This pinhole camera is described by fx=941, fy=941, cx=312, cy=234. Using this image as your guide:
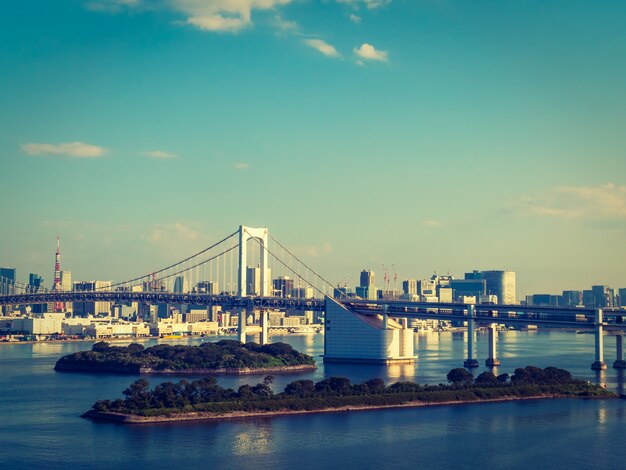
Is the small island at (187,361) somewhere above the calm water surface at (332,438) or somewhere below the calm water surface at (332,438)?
above

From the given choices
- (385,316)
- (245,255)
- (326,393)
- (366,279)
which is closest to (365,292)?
(366,279)

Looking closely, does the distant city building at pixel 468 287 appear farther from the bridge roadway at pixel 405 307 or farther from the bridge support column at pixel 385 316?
the bridge support column at pixel 385 316

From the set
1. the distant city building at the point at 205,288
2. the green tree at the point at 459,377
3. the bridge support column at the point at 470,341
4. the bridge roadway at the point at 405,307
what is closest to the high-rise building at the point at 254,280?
the distant city building at the point at 205,288

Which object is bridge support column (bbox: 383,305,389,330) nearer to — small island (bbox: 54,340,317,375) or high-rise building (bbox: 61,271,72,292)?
small island (bbox: 54,340,317,375)

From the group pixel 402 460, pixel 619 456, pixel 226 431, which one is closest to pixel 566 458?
pixel 619 456

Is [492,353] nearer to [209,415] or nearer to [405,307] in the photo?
[405,307]

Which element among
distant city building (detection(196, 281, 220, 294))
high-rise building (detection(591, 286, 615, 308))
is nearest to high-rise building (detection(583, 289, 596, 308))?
high-rise building (detection(591, 286, 615, 308))
